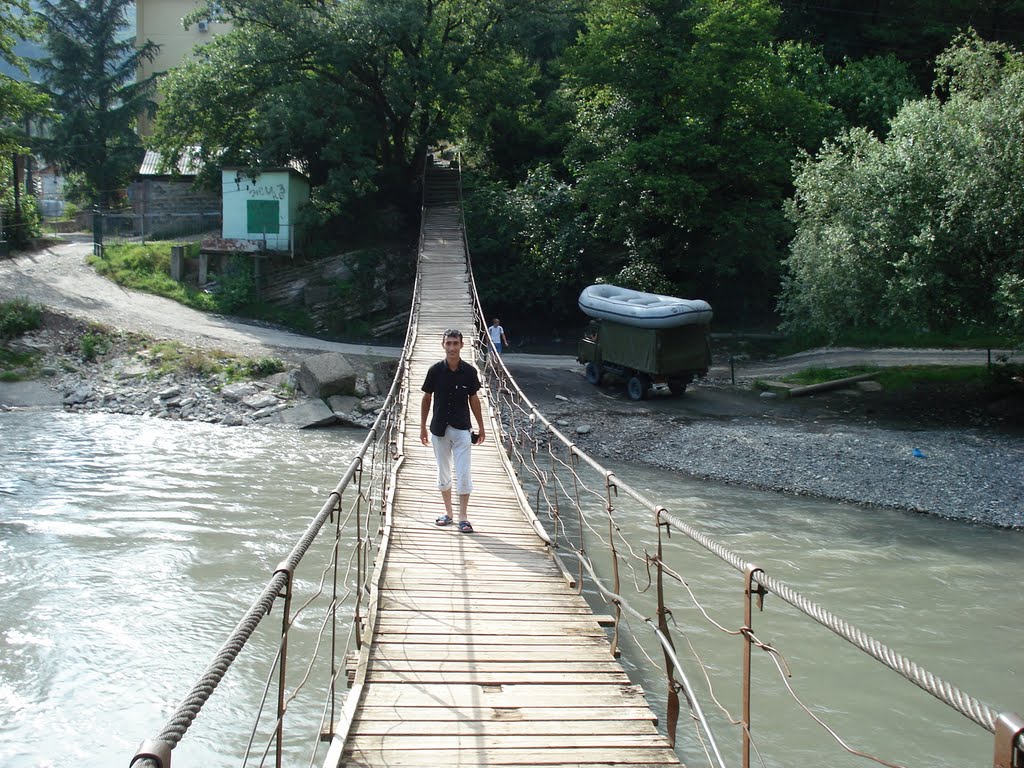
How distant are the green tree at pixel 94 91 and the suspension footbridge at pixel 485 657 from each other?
27.3 m

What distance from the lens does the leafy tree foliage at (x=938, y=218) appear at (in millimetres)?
13469

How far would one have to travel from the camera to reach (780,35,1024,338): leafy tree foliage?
44.2ft

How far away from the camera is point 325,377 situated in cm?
1698

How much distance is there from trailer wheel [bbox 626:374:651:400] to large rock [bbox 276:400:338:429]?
6.01 meters

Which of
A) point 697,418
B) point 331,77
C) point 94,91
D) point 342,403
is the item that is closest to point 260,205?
point 331,77

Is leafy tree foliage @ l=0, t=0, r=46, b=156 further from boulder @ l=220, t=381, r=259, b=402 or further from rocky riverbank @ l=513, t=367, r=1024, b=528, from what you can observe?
rocky riverbank @ l=513, t=367, r=1024, b=528

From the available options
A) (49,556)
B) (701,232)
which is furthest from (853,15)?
(49,556)

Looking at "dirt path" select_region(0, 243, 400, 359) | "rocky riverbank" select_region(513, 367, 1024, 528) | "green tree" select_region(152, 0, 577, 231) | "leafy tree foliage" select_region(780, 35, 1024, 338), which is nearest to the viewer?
"rocky riverbank" select_region(513, 367, 1024, 528)

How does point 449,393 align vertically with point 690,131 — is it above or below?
below

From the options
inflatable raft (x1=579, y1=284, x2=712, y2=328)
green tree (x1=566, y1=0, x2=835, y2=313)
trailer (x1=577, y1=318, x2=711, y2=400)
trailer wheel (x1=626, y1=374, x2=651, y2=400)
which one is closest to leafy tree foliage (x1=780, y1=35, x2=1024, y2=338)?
inflatable raft (x1=579, y1=284, x2=712, y2=328)

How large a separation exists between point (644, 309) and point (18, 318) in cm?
1305

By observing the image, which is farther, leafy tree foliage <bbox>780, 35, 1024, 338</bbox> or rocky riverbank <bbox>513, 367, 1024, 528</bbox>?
leafy tree foliage <bbox>780, 35, 1024, 338</bbox>

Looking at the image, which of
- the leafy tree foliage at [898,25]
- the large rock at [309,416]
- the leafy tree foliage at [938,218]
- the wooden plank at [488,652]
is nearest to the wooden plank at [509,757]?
the wooden plank at [488,652]

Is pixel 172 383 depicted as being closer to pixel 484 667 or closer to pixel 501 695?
pixel 484 667
